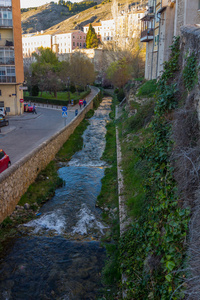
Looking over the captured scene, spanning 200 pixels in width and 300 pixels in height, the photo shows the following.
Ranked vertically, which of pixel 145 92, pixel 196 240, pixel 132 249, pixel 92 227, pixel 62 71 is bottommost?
pixel 92 227

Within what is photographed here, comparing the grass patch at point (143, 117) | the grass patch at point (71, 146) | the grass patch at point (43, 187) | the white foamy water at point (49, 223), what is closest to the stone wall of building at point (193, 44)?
the white foamy water at point (49, 223)

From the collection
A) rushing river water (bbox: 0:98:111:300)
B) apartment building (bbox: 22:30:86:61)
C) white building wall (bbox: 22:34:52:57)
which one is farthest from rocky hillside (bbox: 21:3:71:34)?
rushing river water (bbox: 0:98:111:300)

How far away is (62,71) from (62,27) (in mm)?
123153

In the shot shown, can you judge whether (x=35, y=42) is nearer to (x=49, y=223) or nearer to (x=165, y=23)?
(x=165, y=23)

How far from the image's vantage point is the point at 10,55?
30875mm

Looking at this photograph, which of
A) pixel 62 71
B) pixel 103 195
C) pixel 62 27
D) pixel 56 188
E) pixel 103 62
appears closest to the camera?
pixel 103 195

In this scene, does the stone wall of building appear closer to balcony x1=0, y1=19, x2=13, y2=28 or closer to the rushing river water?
the rushing river water

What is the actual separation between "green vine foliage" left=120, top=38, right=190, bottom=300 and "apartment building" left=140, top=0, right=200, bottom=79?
15.3ft

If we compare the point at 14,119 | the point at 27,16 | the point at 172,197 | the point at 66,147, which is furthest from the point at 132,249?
the point at 27,16

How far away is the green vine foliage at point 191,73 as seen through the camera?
6.87 meters

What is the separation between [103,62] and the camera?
279 feet

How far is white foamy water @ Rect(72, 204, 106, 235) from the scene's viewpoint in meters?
10.0

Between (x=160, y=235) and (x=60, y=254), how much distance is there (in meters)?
4.24

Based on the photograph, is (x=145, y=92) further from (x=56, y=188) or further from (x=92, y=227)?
(x=92, y=227)
